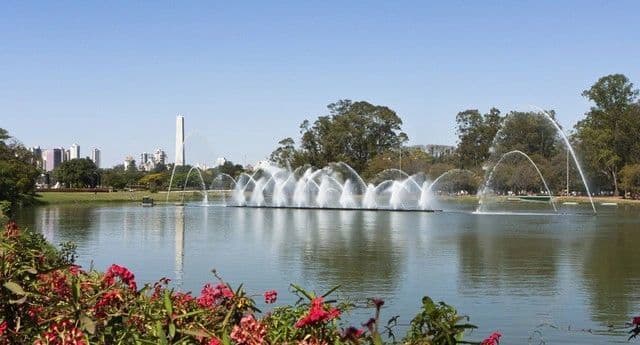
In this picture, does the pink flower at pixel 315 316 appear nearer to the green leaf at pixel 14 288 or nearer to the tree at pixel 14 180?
the green leaf at pixel 14 288

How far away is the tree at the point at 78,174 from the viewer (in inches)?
5108

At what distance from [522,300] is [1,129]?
3189 inches

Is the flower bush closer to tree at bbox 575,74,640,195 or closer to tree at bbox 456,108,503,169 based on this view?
tree at bbox 575,74,640,195

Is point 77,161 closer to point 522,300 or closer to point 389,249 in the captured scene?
point 389,249

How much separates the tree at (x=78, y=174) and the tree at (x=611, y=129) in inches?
3239

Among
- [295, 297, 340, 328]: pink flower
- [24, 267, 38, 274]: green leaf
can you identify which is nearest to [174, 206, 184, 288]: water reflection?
[24, 267, 38, 274]: green leaf

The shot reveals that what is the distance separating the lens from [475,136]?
119m

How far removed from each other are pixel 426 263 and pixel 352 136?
89133 mm

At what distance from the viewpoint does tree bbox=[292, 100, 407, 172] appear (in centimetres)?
10944

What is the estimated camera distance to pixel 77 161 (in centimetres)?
13325

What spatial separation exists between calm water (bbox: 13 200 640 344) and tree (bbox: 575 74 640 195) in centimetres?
5014

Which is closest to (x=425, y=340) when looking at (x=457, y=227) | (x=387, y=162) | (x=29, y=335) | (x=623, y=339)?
(x=29, y=335)

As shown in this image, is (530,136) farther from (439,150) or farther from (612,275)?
(612,275)

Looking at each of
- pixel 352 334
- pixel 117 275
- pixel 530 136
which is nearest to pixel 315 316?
pixel 352 334
